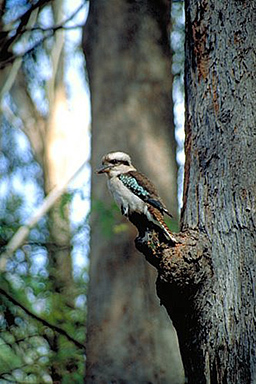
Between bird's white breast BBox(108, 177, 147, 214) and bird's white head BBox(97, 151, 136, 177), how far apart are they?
0.05 metres

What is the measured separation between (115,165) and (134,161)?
146 cm

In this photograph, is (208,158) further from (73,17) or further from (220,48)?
(73,17)

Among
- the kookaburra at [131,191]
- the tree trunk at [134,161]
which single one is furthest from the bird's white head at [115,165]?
the tree trunk at [134,161]

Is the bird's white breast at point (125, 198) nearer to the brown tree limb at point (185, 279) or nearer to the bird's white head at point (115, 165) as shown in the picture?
the bird's white head at point (115, 165)

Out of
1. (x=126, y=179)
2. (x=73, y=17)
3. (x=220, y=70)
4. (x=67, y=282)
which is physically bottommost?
(x=67, y=282)

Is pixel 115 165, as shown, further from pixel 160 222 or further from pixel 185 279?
pixel 185 279

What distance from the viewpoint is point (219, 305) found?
2.14 m

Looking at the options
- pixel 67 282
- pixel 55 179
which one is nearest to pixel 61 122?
pixel 55 179

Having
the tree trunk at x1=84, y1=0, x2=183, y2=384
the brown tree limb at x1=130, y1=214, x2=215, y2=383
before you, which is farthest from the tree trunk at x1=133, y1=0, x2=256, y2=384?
the tree trunk at x1=84, y1=0, x2=183, y2=384

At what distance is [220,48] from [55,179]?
6811 mm

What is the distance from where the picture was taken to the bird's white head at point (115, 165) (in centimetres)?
289

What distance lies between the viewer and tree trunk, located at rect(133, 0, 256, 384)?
2096 mm

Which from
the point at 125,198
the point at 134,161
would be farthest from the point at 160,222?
the point at 134,161

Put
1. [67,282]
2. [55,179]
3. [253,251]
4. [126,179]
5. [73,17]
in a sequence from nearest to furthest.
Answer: [253,251], [126,179], [73,17], [67,282], [55,179]
